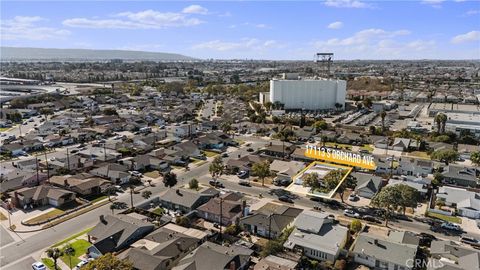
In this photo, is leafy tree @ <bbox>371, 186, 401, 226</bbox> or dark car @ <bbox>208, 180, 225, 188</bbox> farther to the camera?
dark car @ <bbox>208, 180, 225, 188</bbox>

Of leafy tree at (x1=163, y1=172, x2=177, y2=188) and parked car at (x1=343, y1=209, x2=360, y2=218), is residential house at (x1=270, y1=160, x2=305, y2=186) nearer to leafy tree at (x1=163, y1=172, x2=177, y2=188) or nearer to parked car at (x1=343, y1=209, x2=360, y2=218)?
parked car at (x1=343, y1=209, x2=360, y2=218)

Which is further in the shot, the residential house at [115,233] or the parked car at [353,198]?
the parked car at [353,198]

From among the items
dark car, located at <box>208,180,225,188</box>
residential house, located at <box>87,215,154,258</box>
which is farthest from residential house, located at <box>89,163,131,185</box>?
residential house, located at <box>87,215,154,258</box>

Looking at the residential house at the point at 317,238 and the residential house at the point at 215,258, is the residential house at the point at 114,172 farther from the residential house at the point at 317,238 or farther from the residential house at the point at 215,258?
the residential house at the point at 317,238

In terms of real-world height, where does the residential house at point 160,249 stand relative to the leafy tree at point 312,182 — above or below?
below

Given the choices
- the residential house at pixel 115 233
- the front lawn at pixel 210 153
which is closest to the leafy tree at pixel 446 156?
the front lawn at pixel 210 153

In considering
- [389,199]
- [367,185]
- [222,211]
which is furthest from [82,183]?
[389,199]
